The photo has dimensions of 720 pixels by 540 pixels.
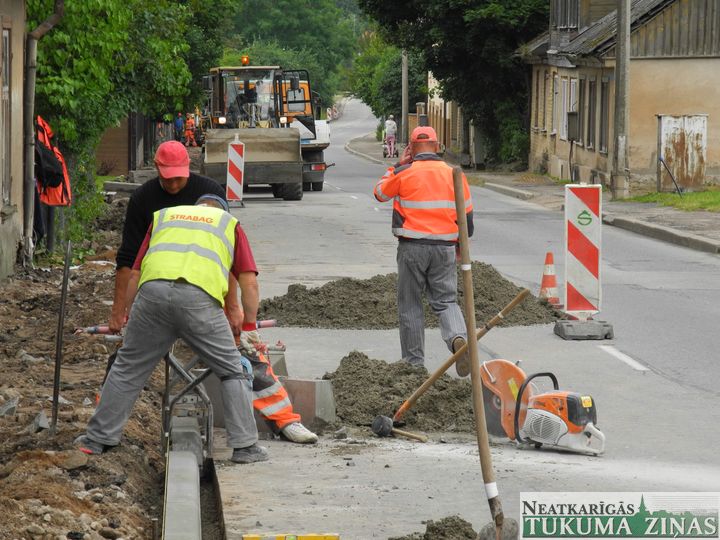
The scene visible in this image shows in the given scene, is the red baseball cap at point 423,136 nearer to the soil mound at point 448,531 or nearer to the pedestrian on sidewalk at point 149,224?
the pedestrian on sidewalk at point 149,224

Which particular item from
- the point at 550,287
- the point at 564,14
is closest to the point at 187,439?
the point at 550,287

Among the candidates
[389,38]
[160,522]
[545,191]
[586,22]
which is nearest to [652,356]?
[160,522]

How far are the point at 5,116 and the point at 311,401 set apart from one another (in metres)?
8.69

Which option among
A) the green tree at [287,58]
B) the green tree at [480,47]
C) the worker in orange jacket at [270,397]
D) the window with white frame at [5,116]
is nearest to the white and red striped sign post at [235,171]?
the window with white frame at [5,116]

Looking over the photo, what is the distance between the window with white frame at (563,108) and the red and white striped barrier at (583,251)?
28.9 m

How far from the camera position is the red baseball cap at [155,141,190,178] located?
782cm

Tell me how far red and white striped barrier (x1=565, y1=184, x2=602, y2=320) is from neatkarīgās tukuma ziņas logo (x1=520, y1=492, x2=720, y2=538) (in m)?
8.47

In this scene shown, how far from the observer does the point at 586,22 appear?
41969 mm

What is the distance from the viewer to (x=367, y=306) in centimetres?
1403

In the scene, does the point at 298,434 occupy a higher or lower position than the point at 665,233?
lower

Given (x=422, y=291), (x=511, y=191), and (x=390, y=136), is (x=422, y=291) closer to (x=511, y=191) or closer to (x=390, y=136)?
(x=511, y=191)

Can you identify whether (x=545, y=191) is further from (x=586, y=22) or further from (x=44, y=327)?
(x=44, y=327)

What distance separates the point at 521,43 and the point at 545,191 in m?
12.3

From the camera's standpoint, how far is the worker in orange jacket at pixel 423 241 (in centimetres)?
1045
